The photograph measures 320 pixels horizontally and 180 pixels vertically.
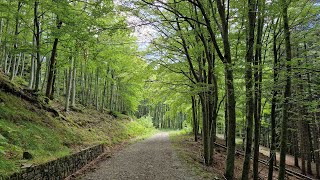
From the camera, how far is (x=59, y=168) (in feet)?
20.5

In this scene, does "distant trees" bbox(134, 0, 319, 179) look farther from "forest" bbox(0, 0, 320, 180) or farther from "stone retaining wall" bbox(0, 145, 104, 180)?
"stone retaining wall" bbox(0, 145, 104, 180)

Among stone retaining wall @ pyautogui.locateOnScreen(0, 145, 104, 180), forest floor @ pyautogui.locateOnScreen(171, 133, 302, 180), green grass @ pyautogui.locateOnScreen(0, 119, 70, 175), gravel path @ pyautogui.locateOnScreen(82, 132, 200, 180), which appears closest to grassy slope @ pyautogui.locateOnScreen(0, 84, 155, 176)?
green grass @ pyautogui.locateOnScreen(0, 119, 70, 175)

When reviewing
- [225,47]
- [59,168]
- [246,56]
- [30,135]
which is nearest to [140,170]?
[59,168]

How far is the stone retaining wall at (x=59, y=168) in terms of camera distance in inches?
187

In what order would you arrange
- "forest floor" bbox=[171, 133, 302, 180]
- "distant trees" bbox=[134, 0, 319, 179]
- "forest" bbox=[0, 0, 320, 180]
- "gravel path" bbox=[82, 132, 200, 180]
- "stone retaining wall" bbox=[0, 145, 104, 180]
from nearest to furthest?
"stone retaining wall" bbox=[0, 145, 104, 180] → "distant trees" bbox=[134, 0, 319, 179] → "forest" bbox=[0, 0, 320, 180] → "gravel path" bbox=[82, 132, 200, 180] → "forest floor" bbox=[171, 133, 302, 180]

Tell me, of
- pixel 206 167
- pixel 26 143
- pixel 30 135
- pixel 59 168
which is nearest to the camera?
pixel 59 168

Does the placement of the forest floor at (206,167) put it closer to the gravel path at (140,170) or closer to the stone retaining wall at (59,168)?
the gravel path at (140,170)

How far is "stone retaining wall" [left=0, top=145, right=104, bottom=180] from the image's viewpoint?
187 inches

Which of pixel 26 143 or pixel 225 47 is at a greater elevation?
pixel 225 47

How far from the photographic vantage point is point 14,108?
864 cm

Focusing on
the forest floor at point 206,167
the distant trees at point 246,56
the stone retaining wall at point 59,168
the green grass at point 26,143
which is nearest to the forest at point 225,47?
the distant trees at point 246,56

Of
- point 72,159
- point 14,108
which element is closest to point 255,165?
point 72,159

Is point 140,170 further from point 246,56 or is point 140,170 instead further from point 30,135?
point 246,56

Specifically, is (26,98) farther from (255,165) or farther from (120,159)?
(255,165)
